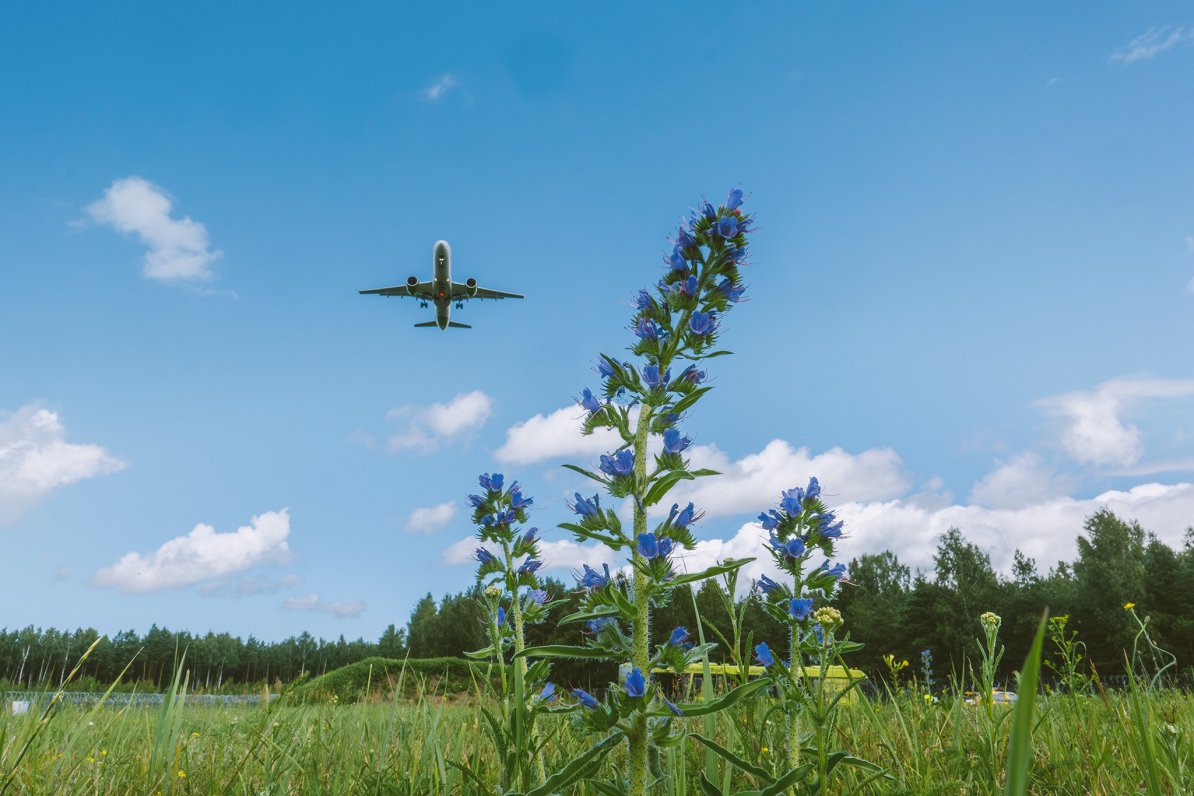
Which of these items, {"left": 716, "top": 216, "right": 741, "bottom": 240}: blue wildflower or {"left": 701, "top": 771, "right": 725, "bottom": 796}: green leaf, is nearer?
{"left": 701, "top": 771, "right": 725, "bottom": 796}: green leaf

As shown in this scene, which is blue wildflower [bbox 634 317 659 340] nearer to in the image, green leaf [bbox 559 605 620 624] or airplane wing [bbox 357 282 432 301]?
green leaf [bbox 559 605 620 624]

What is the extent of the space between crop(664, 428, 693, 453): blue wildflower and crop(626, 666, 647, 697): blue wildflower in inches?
32.9

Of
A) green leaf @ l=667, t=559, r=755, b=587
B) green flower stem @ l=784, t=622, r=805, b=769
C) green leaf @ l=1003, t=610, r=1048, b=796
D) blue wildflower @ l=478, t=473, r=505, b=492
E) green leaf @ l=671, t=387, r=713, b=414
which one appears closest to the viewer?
green leaf @ l=1003, t=610, r=1048, b=796

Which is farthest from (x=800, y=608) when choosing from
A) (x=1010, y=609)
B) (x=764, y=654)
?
(x=1010, y=609)

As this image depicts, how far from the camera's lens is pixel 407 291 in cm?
4334

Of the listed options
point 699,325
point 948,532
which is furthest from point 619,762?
point 948,532

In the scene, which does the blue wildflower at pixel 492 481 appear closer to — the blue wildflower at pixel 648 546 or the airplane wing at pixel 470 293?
the blue wildflower at pixel 648 546

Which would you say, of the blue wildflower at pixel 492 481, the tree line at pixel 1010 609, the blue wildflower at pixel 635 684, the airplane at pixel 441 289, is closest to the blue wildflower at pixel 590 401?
the blue wildflower at pixel 635 684

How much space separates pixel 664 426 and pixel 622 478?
27cm

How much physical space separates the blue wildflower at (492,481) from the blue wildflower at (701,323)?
7.14 feet

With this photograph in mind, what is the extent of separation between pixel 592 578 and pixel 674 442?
1.96 feet

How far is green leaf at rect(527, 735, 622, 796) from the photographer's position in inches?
80.6

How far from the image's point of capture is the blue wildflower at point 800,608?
329 cm

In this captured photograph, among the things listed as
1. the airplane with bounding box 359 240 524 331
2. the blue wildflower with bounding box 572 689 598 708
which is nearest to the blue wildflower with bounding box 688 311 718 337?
the blue wildflower with bounding box 572 689 598 708
